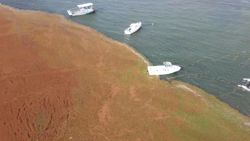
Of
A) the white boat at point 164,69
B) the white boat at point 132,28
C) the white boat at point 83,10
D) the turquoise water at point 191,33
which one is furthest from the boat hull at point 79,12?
the white boat at point 164,69

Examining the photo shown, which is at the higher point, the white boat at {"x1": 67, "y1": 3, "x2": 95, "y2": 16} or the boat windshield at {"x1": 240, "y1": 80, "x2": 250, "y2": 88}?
the boat windshield at {"x1": 240, "y1": 80, "x2": 250, "y2": 88}

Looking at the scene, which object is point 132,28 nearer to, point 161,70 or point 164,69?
point 164,69

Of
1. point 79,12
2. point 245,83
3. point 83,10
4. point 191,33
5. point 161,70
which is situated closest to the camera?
point 245,83

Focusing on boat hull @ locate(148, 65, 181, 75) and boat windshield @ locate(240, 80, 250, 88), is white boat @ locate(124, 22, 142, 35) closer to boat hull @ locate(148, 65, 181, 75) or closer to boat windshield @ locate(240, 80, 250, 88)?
boat hull @ locate(148, 65, 181, 75)

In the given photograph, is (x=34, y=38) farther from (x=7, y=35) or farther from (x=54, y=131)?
(x=54, y=131)

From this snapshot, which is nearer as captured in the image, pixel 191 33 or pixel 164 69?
pixel 164 69

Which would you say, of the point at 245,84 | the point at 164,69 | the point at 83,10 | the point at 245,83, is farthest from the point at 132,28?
the point at 245,84

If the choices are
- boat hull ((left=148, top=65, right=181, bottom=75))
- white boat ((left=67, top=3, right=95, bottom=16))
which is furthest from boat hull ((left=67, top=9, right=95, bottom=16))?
boat hull ((left=148, top=65, right=181, bottom=75))
